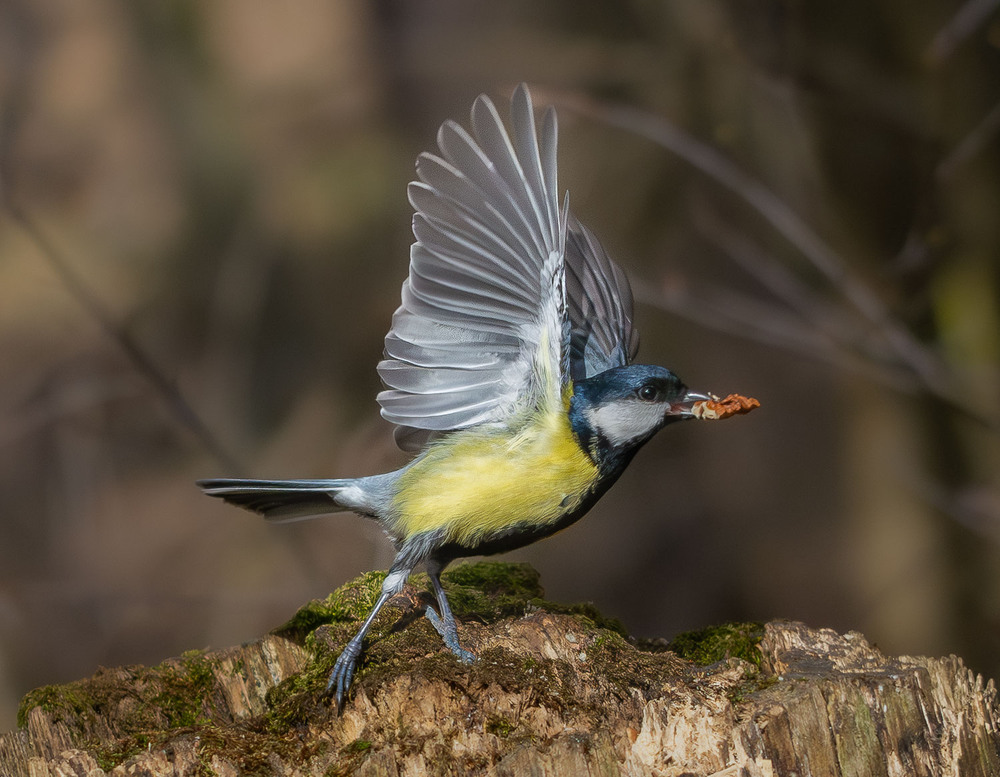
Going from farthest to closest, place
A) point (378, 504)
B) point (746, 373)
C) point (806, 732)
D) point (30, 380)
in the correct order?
point (746, 373) < point (30, 380) < point (378, 504) < point (806, 732)

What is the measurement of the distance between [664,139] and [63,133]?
4.02 meters

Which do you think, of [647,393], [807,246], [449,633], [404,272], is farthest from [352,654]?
[404,272]

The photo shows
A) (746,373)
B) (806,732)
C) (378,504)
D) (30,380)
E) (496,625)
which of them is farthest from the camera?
(746,373)

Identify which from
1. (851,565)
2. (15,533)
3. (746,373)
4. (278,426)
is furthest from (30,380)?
(851,565)

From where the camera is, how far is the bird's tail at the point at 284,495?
2.51 m

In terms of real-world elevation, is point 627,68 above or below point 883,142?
above

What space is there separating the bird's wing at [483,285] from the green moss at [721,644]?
726 mm

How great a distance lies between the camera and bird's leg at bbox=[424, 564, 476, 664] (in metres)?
2.18

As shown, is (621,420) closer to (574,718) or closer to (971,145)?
(574,718)

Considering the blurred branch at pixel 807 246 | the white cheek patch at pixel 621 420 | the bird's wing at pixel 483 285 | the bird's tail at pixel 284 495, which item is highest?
the blurred branch at pixel 807 246

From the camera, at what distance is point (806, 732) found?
1862 millimetres

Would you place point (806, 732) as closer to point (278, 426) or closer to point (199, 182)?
point (278, 426)

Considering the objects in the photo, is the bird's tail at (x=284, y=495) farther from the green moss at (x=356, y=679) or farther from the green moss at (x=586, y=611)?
the green moss at (x=586, y=611)

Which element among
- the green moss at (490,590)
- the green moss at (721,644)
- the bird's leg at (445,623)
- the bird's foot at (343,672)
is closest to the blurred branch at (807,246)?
the green moss at (490,590)
